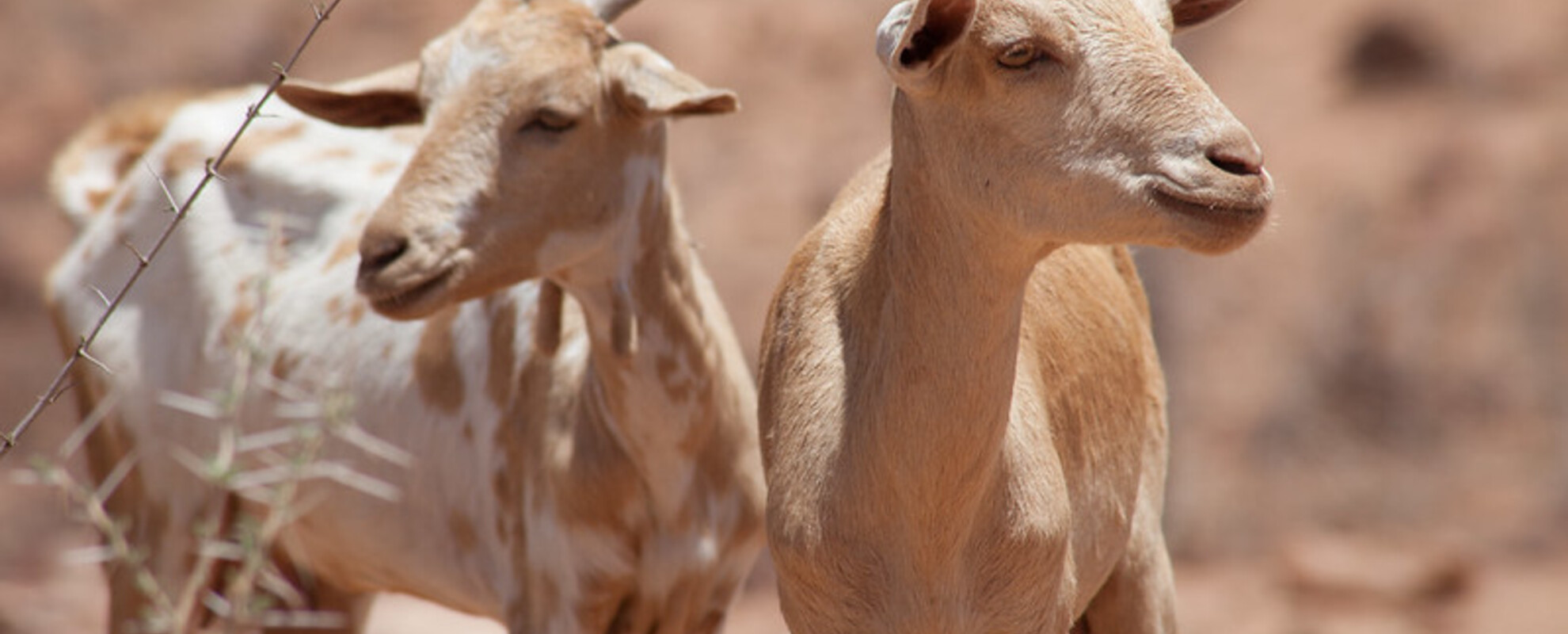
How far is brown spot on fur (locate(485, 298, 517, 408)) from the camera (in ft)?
17.8

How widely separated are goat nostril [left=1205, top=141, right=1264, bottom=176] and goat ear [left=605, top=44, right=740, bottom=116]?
169 cm

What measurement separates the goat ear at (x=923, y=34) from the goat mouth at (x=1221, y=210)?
441 millimetres

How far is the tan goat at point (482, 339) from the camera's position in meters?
4.85

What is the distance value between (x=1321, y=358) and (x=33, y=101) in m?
8.78

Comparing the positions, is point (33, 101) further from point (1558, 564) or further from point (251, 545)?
point (251, 545)

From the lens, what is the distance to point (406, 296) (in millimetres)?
4629

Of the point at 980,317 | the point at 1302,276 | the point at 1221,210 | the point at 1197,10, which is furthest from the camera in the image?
the point at 1302,276

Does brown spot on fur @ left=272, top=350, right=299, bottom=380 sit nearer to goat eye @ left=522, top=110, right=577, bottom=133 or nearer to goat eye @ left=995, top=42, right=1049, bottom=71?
goat eye @ left=522, top=110, right=577, bottom=133

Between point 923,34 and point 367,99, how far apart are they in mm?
2341

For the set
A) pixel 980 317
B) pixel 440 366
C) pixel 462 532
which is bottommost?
pixel 462 532

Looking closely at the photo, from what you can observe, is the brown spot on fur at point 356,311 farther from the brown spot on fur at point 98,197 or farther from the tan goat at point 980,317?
the tan goat at point 980,317

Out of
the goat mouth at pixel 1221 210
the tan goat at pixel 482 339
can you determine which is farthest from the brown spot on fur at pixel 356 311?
the goat mouth at pixel 1221 210

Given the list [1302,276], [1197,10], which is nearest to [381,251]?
[1197,10]

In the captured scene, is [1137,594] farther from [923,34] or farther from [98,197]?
[98,197]
